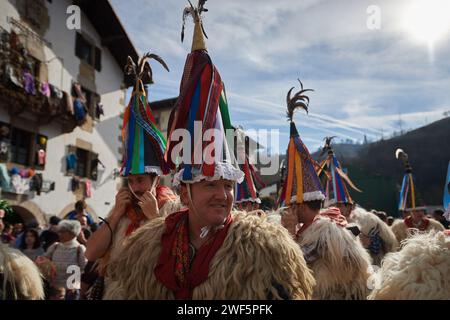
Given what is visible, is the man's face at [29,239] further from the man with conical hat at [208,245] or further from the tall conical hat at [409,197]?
the tall conical hat at [409,197]

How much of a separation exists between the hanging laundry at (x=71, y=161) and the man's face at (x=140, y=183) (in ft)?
41.8

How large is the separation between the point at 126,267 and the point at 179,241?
0.34m

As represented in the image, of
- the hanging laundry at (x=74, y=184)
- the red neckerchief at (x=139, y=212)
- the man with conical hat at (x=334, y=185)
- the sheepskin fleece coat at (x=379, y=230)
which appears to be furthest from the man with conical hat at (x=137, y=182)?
the hanging laundry at (x=74, y=184)

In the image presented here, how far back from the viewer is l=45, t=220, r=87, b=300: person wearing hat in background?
554cm

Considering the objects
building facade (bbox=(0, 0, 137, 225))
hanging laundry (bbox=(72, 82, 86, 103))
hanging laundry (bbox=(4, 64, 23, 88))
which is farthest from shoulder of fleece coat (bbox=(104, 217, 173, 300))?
hanging laundry (bbox=(72, 82, 86, 103))

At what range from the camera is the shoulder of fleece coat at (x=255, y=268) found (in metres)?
1.95

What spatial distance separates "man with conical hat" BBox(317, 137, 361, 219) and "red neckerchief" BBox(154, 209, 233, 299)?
Answer: 476 centimetres

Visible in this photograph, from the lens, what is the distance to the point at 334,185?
A: 6.82m

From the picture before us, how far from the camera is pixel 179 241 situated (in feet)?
7.26

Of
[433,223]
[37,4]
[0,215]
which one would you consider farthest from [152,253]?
[37,4]

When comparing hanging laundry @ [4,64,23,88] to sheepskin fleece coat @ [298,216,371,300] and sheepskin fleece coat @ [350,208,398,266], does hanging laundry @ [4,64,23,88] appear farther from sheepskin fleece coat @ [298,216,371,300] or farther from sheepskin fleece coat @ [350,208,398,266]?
sheepskin fleece coat @ [298,216,371,300]

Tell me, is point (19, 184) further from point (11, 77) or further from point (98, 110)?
point (98, 110)
